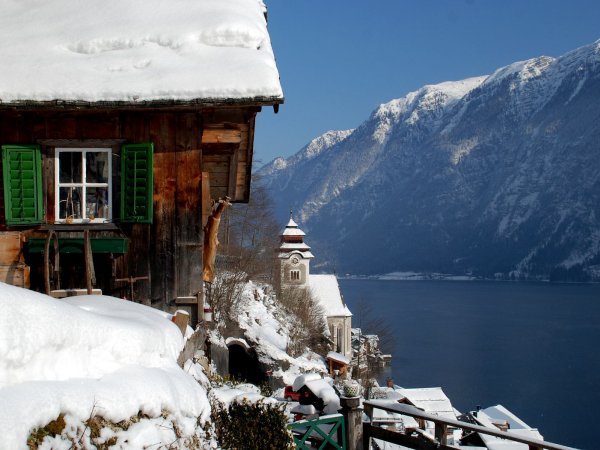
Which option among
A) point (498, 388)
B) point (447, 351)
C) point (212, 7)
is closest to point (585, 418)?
point (498, 388)

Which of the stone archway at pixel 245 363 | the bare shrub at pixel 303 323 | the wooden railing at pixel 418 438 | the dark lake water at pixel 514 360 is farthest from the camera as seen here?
the dark lake water at pixel 514 360

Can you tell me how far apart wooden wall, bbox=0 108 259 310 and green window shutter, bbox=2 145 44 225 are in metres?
0.14

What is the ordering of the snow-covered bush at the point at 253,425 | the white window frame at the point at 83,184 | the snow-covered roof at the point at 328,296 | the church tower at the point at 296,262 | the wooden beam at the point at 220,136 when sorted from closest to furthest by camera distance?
the snow-covered bush at the point at 253,425, the white window frame at the point at 83,184, the wooden beam at the point at 220,136, the snow-covered roof at the point at 328,296, the church tower at the point at 296,262

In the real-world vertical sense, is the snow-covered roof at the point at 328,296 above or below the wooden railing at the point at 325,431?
below

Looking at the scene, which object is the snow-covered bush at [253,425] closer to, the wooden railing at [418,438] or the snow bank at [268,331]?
the wooden railing at [418,438]

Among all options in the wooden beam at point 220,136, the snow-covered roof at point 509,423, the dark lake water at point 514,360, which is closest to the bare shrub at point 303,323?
the snow-covered roof at point 509,423

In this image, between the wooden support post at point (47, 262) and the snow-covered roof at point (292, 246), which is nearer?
the wooden support post at point (47, 262)

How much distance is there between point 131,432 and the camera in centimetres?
453

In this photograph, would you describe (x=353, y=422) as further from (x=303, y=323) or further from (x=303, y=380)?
(x=303, y=323)

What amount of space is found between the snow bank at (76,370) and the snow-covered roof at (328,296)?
6238 centimetres

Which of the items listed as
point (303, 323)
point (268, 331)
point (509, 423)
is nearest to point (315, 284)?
point (303, 323)

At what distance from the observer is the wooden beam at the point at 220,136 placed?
30.4ft

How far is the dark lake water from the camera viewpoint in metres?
68.9

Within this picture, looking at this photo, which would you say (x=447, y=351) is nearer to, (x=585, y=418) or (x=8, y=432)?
(x=585, y=418)
